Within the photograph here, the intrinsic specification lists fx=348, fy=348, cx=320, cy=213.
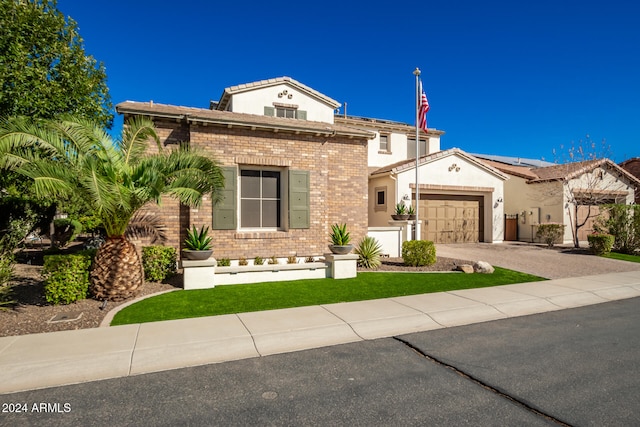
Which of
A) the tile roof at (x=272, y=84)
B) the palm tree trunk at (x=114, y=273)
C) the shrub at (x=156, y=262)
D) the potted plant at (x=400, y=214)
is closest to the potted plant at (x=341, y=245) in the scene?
the shrub at (x=156, y=262)

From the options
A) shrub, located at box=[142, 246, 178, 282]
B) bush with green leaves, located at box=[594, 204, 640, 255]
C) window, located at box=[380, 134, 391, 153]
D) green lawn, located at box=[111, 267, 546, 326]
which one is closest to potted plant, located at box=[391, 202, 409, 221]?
green lawn, located at box=[111, 267, 546, 326]

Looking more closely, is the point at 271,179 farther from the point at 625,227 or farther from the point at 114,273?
the point at 625,227

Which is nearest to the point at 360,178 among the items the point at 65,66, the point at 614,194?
the point at 65,66

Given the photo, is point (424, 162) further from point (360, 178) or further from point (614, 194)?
point (614, 194)

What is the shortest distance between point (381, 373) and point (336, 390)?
2.29 ft

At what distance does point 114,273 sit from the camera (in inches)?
280

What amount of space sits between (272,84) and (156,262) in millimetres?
11749

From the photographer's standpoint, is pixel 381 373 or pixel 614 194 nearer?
pixel 381 373

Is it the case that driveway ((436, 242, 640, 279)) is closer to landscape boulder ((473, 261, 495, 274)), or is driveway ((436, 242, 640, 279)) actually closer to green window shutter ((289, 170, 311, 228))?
landscape boulder ((473, 261, 495, 274))

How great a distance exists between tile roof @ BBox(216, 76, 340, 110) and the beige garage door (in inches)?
279

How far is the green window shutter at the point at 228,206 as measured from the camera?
1007cm

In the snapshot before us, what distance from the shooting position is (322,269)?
32.4 feet

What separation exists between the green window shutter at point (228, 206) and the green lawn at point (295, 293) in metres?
2.24

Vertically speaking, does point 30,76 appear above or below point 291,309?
above
